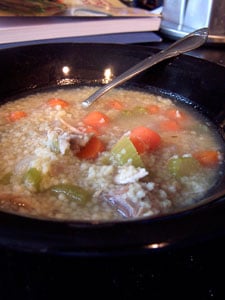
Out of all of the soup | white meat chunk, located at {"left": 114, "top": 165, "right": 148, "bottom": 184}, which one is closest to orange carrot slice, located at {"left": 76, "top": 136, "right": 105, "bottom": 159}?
the soup

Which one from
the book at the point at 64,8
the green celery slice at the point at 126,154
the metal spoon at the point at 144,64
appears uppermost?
the book at the point at 64,8

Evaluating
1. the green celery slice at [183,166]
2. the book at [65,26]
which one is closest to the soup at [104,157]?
the green celery slice at [183,166]

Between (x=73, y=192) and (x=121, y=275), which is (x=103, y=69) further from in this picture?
(x=121, y=275)

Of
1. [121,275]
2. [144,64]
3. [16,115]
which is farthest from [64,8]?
[121,275]

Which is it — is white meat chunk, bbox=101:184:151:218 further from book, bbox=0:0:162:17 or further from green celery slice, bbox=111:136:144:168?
book, bbox=0:0:162:17

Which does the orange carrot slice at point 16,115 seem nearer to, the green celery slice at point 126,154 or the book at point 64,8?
the green celery slice at point 126,154

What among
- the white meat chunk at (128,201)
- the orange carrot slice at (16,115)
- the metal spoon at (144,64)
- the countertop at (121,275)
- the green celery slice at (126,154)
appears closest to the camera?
the countertop at (121,275)

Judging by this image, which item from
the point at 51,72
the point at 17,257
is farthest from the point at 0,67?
the point at 17,257
